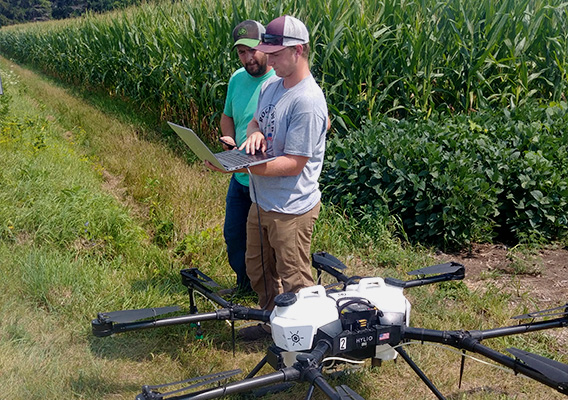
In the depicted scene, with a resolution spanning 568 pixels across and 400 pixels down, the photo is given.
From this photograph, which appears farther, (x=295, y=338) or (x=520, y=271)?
(x=520, y=271)

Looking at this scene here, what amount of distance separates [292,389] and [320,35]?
4830mm

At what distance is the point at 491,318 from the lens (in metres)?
3.93

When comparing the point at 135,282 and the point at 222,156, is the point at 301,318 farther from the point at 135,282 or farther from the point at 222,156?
the point at 135,282

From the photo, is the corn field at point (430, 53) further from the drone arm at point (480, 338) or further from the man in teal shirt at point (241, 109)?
the drone arm at point (480, 338)

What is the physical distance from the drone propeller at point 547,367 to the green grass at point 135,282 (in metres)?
0.89

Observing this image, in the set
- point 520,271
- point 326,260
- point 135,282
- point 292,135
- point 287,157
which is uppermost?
point 292,135

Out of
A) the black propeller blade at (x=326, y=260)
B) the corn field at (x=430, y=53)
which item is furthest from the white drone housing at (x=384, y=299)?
the corn field at (x=430, y=53)

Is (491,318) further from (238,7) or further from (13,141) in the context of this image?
(13,141)

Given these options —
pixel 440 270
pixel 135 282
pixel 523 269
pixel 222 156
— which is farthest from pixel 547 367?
pixel 135 282

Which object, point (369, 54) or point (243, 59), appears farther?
point (369, 54)

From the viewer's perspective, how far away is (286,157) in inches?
119

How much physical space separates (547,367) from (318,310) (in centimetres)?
99

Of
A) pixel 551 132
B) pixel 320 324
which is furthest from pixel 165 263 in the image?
pixel 551 132

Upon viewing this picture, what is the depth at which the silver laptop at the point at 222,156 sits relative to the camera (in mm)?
2699
